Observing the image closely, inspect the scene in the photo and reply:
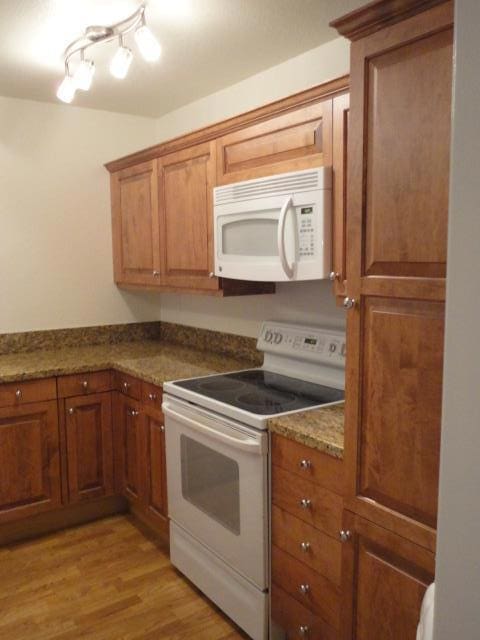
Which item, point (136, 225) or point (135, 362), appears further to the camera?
point (136, 225)

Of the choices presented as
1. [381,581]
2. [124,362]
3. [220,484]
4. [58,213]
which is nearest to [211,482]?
[220,484]

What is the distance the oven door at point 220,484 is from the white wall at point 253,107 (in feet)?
2.38

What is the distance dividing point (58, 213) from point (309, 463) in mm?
2369

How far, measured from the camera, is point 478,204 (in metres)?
0.60

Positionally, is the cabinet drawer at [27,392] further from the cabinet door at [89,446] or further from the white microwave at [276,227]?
the white microwave at [276,227]

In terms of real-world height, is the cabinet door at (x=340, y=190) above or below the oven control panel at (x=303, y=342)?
above

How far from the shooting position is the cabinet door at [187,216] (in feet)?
8.84

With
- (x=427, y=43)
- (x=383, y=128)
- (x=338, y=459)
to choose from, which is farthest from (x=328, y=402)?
(x=427, y=43)

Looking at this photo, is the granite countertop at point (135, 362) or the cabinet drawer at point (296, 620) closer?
the cabinet drawer at point (296, 620)

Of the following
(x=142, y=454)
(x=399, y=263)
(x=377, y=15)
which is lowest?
(x=142, y=454)

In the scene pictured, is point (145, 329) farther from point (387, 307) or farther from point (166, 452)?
point (387, 307)

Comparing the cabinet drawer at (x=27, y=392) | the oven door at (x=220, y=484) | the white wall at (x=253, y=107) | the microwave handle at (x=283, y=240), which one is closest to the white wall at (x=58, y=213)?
the white wall at (x=253, y=107)

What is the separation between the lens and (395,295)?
4.57 ft

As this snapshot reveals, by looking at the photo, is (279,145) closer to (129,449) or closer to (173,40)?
(173,40)
